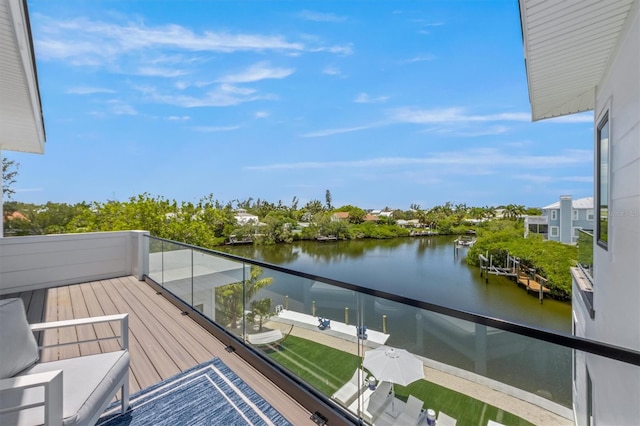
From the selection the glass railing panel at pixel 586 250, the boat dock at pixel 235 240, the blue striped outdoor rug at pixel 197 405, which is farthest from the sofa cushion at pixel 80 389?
the boat dock at pixel 235 240

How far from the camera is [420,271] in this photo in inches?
1409

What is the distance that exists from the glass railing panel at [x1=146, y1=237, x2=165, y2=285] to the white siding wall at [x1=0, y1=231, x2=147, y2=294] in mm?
362

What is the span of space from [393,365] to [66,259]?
20.9 feet

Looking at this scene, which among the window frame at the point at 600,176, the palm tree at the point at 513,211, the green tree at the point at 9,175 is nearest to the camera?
the window frame at the point at 600,176

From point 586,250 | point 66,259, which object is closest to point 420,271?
point 586,250

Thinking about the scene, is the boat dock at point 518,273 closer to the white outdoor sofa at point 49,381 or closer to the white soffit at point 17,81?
the white outdoor sofa at point 49,381

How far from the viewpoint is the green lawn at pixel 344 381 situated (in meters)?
1.37

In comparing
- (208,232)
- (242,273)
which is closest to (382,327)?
(242,273)

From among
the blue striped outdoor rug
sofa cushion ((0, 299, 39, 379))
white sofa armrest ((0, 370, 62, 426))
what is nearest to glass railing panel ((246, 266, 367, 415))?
the blue striped outdoor rug

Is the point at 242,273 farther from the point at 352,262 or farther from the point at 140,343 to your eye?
the point at 352,262

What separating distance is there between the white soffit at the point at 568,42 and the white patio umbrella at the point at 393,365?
8.97ft

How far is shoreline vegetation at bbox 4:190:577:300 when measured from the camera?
12727 mm

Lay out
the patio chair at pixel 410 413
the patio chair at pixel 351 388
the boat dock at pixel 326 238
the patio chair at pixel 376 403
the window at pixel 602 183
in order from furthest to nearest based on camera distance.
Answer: the boat dock at pixel 326 238
the window at pixel 602 183
the patio chair at pixel 351 388
the patio chair at pixel 376 403
the patio chair at pixel 410 413

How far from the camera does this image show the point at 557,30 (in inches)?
102
